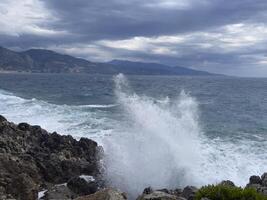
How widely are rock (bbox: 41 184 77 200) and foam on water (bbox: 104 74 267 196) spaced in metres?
3.22

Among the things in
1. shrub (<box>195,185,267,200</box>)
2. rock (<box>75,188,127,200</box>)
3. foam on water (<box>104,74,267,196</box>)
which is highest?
shrub (<box>195,185,267,200</box>)

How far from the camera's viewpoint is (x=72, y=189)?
18438 mm

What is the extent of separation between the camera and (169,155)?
24.8m

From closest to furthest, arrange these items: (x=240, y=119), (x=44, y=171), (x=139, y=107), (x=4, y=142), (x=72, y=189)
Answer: (x=72, y=189) < (x=44, y=171) < (x=4, y=142) < (x=139, y=107) < (x=240, y=119)

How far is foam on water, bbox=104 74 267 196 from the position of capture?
889 inches

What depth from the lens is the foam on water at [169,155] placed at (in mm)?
22578

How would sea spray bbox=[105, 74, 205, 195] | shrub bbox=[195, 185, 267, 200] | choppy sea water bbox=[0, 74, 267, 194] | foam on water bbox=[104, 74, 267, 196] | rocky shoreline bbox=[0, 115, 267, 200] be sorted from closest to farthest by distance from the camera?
shrub bbox=[195, 185, 267, 200]
rocky shoreline bbox=[0, 115, 267, 200]
sea spray bbox=[105, 74, 205, 195]
foam on water bbox=[104, 74, 267, 196]
choppy sea water bbox=[0, 74, 267, 194]

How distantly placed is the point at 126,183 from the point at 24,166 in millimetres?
4715

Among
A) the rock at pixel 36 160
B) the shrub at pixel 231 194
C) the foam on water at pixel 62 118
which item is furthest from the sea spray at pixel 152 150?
the shrub at pixel 231 194

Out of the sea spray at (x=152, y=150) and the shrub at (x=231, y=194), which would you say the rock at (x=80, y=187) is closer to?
the sea spray at (x=152, y=150)

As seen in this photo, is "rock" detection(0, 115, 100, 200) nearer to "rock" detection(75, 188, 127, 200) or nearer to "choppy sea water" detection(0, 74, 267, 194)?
"choppy sea water" detection(0, 74, 267, 194)

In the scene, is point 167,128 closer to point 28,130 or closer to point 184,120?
point 184,120

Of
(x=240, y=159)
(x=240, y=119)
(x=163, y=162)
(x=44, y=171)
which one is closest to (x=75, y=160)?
(x=44, y=171)

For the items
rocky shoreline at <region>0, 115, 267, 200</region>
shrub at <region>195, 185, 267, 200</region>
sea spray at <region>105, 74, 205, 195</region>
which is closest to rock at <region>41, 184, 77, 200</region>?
rocky shoreline at <region>0, 115, 267, 200</region>
